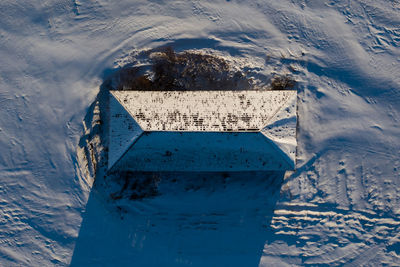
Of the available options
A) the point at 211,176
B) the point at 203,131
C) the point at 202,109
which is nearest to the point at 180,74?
the point at 202,109

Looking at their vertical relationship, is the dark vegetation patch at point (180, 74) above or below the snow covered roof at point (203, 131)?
above

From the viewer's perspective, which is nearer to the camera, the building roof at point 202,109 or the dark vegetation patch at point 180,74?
the building roof at point 202,109

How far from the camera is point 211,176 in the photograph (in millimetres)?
8688

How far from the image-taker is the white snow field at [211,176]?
866cm

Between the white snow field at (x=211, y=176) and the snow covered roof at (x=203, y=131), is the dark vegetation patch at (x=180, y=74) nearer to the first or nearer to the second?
the white snow field at (x=211, y=176)

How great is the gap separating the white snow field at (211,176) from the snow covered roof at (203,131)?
53.9 inches

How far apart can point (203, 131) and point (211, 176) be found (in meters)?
2.11

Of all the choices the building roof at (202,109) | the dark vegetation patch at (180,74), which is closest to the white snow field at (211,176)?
the dark vegetation patch at (180,74)

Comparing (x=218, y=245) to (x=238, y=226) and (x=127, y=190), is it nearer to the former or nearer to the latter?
(x=238, y=226)

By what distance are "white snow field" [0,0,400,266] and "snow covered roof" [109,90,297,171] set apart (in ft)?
4.49

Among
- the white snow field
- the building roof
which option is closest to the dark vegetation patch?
the white snow field

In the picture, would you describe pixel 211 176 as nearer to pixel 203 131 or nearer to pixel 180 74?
pixel 203 131

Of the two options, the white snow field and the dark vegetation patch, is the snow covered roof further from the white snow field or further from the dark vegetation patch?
the white snow field

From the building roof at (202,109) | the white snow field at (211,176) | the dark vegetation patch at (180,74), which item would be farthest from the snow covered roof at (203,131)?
the white snow field at (211,176)
